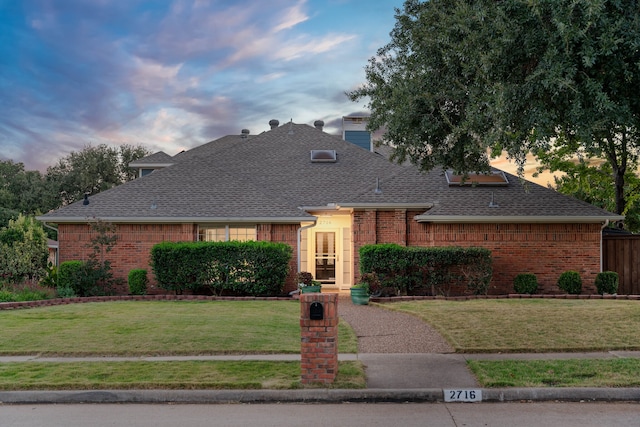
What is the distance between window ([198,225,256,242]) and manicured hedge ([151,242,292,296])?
1.78 metres

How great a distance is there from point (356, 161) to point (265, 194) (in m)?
4.80

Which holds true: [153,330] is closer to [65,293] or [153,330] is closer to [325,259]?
[65,293]

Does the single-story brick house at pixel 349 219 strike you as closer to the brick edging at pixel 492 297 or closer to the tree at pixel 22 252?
the tree at pixel 22 252

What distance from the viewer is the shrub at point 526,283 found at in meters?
19.6

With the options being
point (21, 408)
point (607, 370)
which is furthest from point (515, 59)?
point (21, 408)

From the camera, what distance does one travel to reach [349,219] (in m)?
22.5

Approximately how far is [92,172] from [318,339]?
4363 cm

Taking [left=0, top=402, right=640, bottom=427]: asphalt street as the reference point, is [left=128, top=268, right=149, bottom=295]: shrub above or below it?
above

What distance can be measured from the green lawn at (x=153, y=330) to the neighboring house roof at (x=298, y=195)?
5.05m

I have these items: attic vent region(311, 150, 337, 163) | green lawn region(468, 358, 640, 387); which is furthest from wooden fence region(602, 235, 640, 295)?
green lawn region(468, 358, 640, 387)

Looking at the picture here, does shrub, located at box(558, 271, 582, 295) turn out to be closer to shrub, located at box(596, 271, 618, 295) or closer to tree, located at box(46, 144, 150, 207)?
shrub, located at box(596, 271, 618, 295)

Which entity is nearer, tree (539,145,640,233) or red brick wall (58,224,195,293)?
red brick wall (58,224,195,293)

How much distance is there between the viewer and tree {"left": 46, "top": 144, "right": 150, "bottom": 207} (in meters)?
47.9

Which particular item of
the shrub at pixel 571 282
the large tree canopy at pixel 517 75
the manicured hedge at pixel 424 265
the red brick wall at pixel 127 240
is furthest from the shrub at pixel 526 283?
the red brick wall at pixel 127 240
